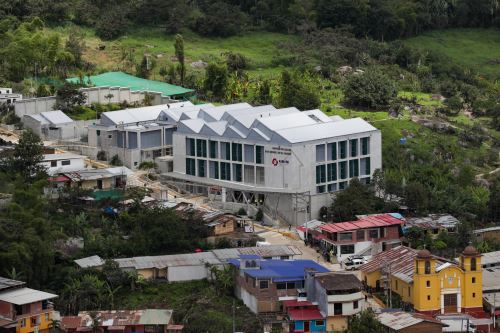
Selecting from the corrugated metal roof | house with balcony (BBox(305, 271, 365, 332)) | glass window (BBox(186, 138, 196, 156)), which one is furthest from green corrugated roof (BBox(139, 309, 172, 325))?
glass window (BBox(186, 138, 196, 156))

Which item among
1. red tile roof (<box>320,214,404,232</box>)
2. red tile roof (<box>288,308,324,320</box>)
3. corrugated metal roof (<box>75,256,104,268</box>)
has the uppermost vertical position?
red tile roof (<box>320,214,404,232</box>)

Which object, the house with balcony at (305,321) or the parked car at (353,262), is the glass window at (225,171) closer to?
the parked car at (353,262)

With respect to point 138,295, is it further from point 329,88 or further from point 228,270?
point 329,88

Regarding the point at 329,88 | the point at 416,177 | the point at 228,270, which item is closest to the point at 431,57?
the point at 329,88

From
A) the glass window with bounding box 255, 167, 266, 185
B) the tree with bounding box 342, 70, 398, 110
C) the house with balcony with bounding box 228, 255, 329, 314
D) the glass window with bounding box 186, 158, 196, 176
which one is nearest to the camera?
the house with balcony with bounding box 228, 255, 329, 314

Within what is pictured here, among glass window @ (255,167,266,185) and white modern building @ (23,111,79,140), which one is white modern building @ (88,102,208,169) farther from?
glass window @ (255,167,266,185)

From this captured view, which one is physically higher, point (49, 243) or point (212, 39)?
point (212, 39)
